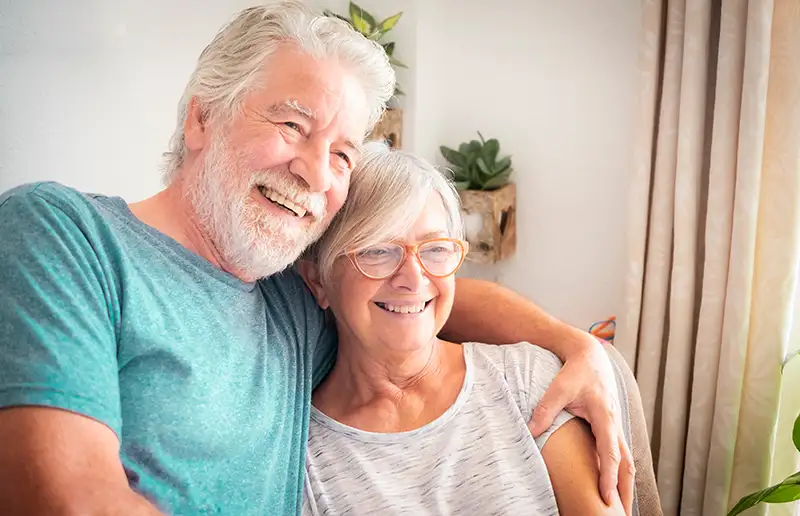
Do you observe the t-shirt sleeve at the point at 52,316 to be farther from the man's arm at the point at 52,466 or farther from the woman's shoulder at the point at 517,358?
the woman's shoulder at the point at 517,358

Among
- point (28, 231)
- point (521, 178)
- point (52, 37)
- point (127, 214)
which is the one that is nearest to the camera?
point (28, 231)

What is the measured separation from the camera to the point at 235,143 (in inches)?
50.5

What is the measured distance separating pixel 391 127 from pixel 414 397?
64.9 inches

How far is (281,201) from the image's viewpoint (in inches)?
51.4

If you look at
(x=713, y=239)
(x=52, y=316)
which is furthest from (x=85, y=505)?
(x=713, y=239)

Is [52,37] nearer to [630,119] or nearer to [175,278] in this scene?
[175,278]

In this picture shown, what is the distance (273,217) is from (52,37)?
934mm

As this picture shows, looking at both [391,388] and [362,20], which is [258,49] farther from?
[362,20]

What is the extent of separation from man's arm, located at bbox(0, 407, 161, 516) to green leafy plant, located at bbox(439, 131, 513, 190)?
2116mm

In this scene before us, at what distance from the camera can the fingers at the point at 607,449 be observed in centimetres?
132

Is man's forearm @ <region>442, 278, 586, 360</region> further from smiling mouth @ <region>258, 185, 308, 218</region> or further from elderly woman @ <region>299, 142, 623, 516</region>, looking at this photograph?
smiling mouth @ <region>258, 185, 308, 218</region>

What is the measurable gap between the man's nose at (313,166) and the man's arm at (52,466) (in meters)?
→ 0.55

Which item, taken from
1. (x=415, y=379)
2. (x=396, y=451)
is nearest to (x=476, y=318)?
(x=415, y=379)

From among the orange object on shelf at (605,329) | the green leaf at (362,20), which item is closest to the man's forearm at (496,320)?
the orange object on shelf at (605,329)
